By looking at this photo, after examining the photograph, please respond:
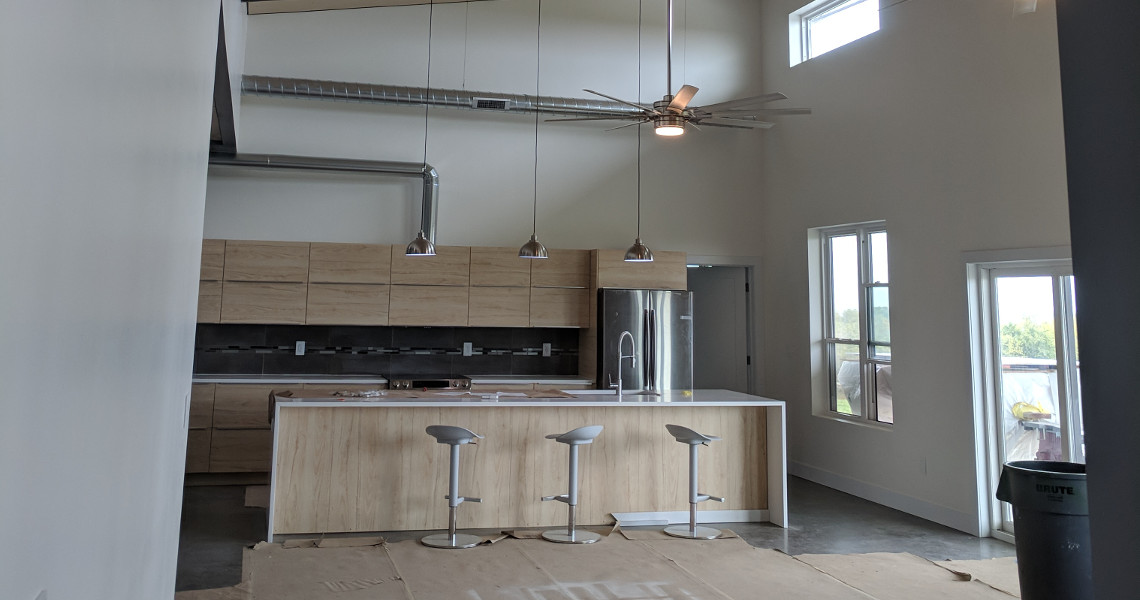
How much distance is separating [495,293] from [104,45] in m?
6.63

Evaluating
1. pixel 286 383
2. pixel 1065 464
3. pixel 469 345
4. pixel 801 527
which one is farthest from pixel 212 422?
pixel 1065 464

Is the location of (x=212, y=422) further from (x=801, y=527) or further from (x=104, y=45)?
(x=104, y=45)

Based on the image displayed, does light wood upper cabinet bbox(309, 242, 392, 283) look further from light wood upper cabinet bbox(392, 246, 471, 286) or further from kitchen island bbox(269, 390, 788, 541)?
kitchen island bbox(269, 390, 788, 541)

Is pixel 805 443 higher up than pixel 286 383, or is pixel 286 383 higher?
pixel 286 383

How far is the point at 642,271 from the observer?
758 centimetres

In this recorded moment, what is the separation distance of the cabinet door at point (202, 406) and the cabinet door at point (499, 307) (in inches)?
97.4

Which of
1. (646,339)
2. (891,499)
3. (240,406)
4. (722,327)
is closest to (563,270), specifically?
(646,339)

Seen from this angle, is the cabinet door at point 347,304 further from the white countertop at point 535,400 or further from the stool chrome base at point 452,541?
the stool chrome base at point 452,541

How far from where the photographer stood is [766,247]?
27.4ft

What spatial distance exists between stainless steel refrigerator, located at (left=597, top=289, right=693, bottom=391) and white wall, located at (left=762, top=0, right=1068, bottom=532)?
126 cm

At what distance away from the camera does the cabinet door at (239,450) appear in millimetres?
6715

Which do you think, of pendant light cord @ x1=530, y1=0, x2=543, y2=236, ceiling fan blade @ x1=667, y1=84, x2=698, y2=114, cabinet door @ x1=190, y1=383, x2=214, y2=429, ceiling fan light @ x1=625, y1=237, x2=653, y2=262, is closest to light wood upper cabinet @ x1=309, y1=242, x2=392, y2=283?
cabinet door @ x1=190, y1=383, x2=214, y2=429

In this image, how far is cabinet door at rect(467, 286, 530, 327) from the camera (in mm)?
7465

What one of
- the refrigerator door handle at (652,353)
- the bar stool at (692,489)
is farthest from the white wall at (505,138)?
the bar stool at (692,489)
